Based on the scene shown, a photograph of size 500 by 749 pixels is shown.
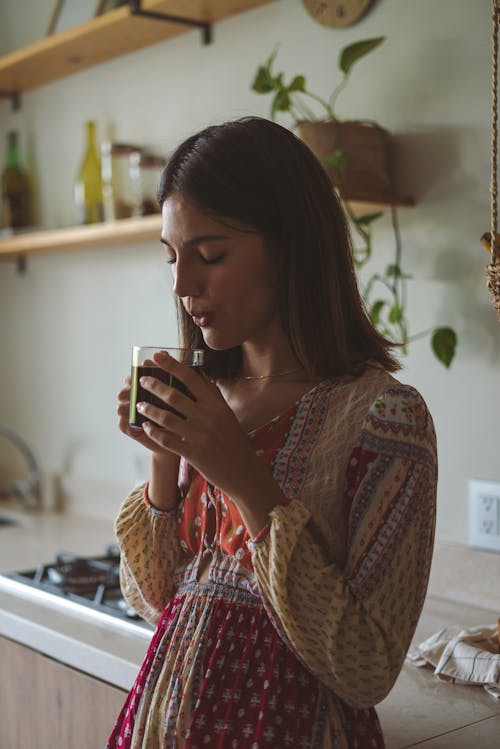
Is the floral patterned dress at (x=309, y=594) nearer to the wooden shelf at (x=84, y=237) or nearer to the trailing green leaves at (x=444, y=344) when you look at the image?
the trailing green leaves at (x=444, y=344)

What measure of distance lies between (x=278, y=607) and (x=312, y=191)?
42 cm

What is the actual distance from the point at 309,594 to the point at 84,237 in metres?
1.59

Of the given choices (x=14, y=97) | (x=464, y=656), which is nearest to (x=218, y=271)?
(x=464, y=656)

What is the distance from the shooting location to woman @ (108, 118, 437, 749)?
36.2 inches

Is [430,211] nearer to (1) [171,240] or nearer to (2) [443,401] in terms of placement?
(2) [443,401]

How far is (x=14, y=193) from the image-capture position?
2824mm

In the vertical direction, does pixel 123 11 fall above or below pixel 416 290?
above

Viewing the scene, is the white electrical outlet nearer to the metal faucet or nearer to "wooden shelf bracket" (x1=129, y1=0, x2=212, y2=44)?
"wooden shelf bracket" (x1=129, y1=0, x2=212, y2=44)

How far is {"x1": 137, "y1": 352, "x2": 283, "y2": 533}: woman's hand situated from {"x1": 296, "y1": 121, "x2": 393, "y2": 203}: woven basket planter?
83cm

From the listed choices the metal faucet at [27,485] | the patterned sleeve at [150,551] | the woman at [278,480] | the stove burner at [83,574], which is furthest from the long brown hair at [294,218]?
the metal faucet at [27,485]

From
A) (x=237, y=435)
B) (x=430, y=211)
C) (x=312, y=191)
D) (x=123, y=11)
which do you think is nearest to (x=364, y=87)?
(x=430, y=211)

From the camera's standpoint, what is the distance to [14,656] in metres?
1.65

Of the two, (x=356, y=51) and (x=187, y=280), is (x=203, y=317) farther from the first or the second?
(x=356, y=51)

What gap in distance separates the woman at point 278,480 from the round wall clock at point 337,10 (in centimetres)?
94
